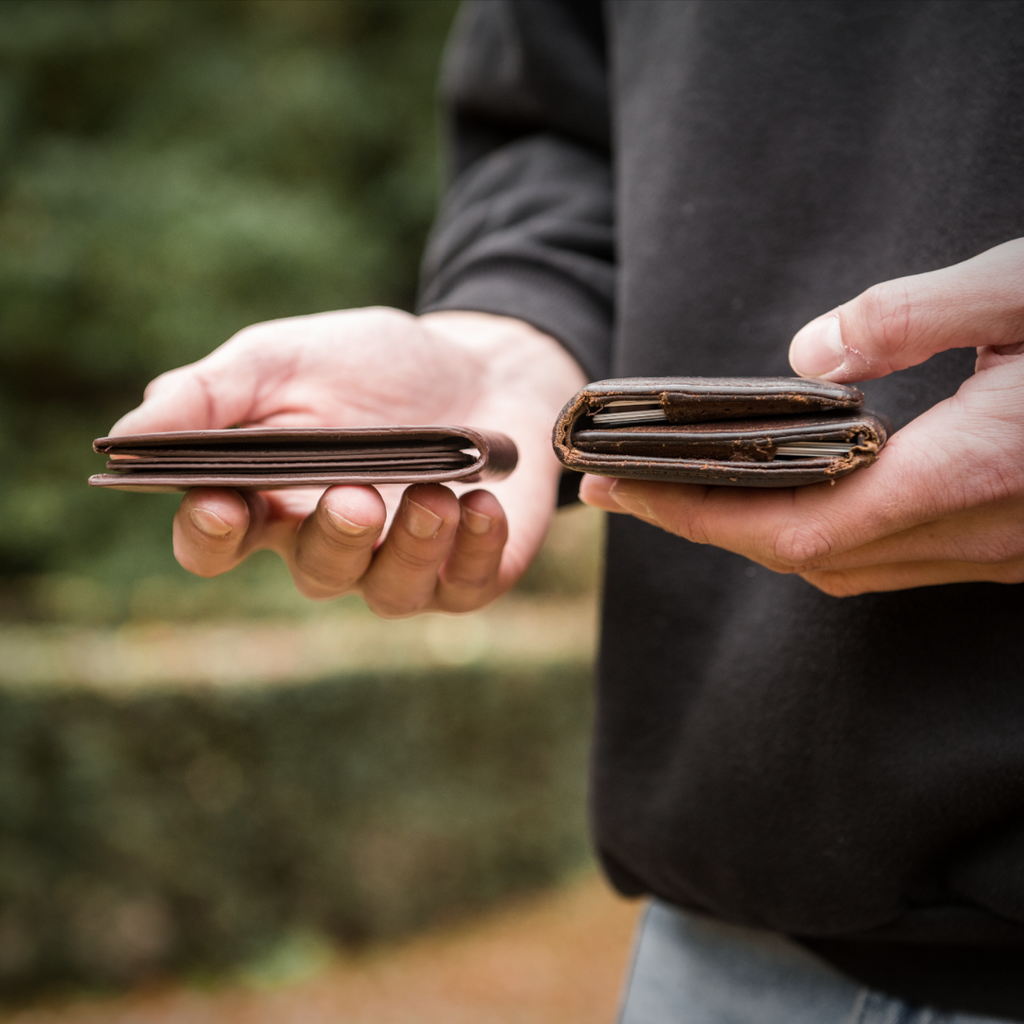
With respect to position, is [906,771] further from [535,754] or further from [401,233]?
[401,233]

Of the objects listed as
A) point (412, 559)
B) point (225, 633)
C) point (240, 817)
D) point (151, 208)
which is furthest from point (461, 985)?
point (151, 208)

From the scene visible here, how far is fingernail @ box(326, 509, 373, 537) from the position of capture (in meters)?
1.29

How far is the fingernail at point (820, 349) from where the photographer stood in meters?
1.10

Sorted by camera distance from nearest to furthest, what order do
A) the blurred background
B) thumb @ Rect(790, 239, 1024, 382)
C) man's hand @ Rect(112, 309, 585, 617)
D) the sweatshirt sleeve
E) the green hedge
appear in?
thumb @ Rect(790, 239, 1024, 382)
man's hand @ Rect(112, 309, 585, 617)
the sweatshirt sleeve
the green hedge
the blurred background

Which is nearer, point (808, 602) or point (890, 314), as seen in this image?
point (890, 314)

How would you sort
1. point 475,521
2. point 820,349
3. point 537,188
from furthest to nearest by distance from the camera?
point 537,188 → point 475,521 → point 820,349

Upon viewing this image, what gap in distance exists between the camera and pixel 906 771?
1305 millimetres

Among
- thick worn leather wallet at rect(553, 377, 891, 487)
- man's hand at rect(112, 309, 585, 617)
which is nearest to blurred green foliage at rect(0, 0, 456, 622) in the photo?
man's hand at rect(112, 309, 585, 617)

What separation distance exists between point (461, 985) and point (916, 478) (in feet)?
20.7

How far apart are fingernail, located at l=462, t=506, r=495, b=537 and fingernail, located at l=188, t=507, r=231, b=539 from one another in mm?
370

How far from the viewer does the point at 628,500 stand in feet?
4.12

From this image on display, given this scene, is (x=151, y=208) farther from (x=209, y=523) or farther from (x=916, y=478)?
(x=916, y=478)

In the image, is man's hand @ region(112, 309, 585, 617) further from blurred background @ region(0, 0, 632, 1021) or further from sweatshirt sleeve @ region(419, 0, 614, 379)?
blurred background @ region(0, 0, 632, 1021)

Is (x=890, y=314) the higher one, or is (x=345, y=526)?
(x=890, y=314)
